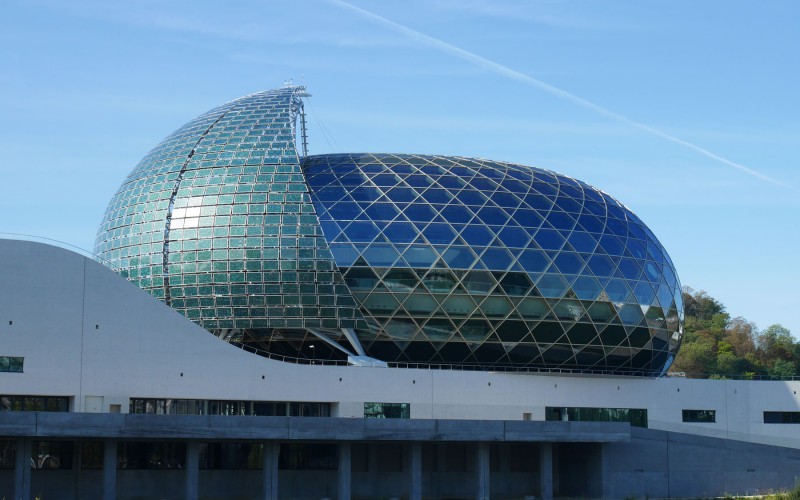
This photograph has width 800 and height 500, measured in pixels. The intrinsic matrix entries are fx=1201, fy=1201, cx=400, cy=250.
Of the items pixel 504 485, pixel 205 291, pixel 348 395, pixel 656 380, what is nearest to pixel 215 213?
pixel 205 291

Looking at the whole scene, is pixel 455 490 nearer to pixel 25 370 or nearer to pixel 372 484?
pixel 372 484

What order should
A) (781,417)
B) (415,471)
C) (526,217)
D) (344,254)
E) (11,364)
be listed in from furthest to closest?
(781,417) → (526,217) → (344,254) → (415,471) → (11,364)

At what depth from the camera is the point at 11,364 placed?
5391 centimetres

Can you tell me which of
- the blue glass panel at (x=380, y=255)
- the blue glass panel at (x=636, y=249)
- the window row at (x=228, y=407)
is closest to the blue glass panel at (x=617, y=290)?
the blue glass panel at (x=636, y=249)

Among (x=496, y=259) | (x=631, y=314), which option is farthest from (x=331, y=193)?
(x=631, y=314)

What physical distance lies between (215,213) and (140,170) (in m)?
8.98

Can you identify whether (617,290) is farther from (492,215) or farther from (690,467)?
(690,467)

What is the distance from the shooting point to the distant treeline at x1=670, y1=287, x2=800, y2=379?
454 feet

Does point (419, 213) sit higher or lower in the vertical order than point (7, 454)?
higher

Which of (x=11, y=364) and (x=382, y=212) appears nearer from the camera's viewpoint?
(x=11, y=364)

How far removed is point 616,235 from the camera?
2825 inches

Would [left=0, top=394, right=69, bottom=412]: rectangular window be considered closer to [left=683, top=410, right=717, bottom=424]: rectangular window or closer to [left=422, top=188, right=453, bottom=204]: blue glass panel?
[left=422, top=188, right=453, bottom=204]: blue glass panel

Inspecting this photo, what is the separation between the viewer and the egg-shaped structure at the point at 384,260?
65.6 metres

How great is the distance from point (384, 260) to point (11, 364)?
68.2 feet
